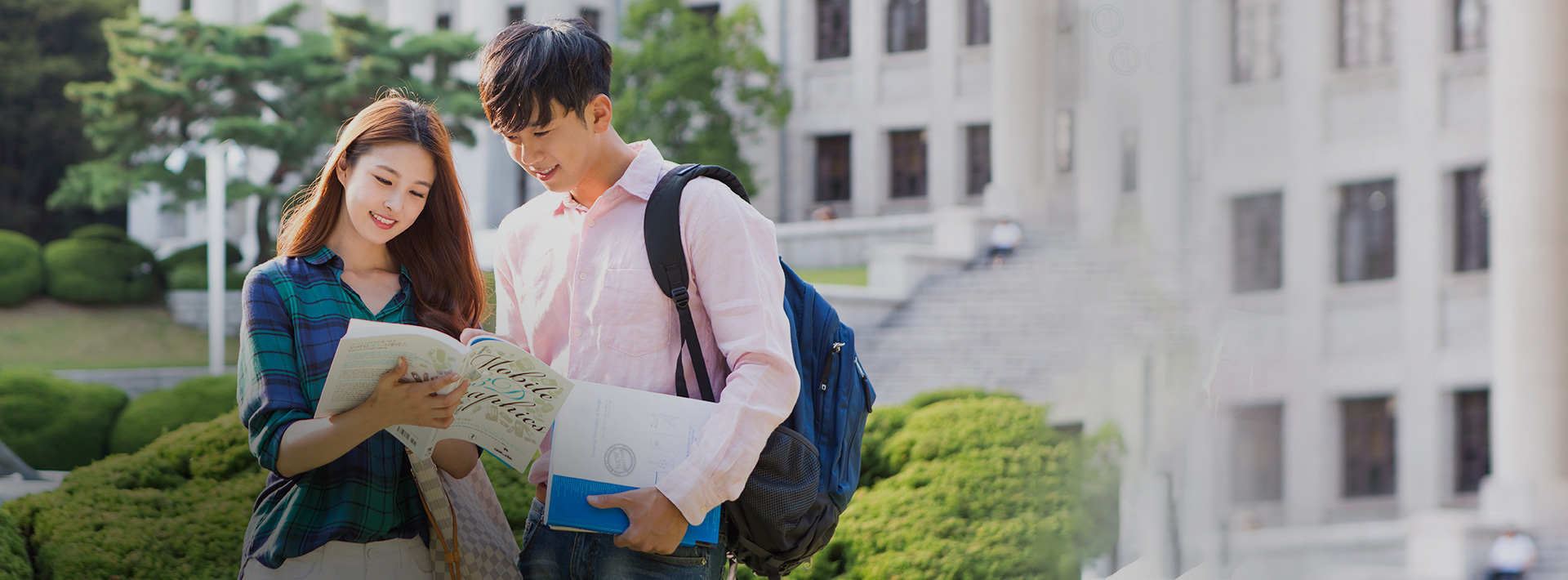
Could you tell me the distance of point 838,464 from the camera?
2266 mm

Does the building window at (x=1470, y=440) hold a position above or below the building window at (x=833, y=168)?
below

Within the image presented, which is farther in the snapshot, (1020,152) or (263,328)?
(1020,152)

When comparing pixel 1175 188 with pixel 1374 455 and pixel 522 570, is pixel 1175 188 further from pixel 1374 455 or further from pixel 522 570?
pixel 1374 455

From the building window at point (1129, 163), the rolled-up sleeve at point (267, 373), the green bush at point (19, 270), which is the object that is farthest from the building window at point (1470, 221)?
the green bush at point (19, 270)

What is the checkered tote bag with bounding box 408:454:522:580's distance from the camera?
90.8 inches

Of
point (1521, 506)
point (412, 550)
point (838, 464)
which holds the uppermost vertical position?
point (838, 464)

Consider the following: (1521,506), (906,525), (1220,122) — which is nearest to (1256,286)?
(1521,506)

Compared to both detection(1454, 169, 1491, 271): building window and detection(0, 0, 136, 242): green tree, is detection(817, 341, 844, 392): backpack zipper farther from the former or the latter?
detection(0, 0, 136, 242): green tree

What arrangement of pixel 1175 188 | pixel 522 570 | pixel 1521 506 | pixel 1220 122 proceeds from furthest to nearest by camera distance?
1. pixel 1521 506
2. pixel 1220 122
3. pixel 1175 188
4. pixel 522 570

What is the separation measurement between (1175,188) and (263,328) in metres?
3.49

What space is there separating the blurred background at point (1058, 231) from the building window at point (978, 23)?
0.09 meters

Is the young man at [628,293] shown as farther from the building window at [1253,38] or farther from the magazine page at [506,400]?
the building window at [1253,38]

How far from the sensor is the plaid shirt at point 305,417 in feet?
7.02

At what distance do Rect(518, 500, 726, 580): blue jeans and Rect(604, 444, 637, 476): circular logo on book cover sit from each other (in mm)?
130
